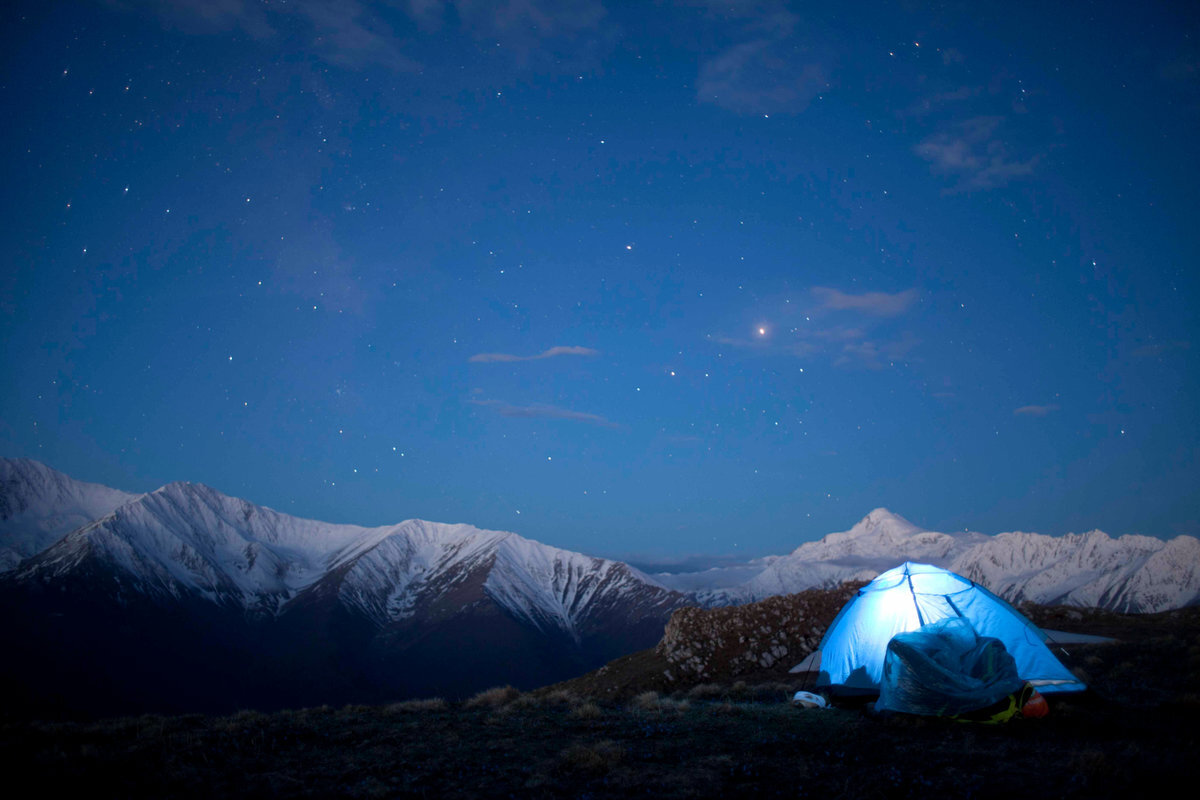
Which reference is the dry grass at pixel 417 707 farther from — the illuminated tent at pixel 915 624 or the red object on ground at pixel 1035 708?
the red object on ground at pixel 1035 708

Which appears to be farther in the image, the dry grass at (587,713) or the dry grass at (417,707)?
the dry grass at (417,707)

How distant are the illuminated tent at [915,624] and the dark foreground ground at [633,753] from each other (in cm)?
109

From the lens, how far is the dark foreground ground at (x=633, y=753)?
9.05 metres

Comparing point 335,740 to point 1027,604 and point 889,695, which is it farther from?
point 1027,604

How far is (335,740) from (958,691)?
14.0 metres

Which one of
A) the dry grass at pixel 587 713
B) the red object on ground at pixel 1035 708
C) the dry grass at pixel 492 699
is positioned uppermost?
the red object on ground at pixel 1035 708

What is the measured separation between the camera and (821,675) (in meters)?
18.0

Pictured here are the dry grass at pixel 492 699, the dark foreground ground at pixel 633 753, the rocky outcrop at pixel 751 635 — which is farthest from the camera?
the rocky outcrop at pixel 751 635

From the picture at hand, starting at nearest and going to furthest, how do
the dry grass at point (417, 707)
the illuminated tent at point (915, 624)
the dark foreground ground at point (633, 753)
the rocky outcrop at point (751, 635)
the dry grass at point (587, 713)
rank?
the dark foreground ground at point (633, 753), the illuminated tent at point (915, 624), the dry grass at point (587, 713), the dry grass at point (417, 707), the rocky outcrop at point (751, 635)

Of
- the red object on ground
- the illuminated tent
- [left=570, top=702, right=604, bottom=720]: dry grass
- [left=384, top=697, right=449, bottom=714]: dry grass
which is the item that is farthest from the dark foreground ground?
the illuminated tent

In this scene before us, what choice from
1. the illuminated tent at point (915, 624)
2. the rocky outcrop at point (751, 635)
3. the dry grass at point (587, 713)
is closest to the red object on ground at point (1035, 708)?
the illuminated tent at point (915, 624)

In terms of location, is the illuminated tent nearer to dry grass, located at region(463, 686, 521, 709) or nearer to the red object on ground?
the red object on ground

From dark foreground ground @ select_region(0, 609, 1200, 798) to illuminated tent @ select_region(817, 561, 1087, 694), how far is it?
109cm

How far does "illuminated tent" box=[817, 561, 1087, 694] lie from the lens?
14555 millimetres
